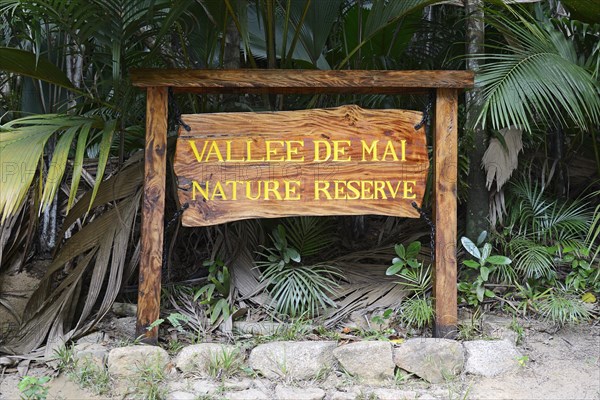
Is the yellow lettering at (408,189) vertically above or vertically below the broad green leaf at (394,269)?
above

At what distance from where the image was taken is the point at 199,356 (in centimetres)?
304

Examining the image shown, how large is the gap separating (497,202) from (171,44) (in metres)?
2.33

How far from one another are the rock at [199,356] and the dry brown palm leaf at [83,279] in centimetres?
48

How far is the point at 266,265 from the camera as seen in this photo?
3.71m

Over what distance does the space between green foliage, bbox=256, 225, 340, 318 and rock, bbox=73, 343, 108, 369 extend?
88cm

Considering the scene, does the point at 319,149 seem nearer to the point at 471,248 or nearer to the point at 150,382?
the point at 471,248

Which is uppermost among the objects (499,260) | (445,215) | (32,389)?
(445,215)

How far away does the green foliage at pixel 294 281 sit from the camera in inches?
136

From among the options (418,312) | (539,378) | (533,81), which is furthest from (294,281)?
(533,81)

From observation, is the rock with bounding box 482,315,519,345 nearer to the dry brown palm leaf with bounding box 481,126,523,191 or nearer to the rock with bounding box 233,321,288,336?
the dry brown palm leaf with bounding box 481,126,523,191

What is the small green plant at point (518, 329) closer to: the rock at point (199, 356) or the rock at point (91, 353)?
the rock at point (199, 356)

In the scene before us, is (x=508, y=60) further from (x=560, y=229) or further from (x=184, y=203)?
(x=184, y=203)


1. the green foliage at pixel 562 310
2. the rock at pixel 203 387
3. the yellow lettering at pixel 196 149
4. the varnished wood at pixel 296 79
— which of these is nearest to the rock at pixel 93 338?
the rock at pixel 203 387

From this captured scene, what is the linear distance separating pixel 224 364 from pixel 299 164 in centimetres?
100
